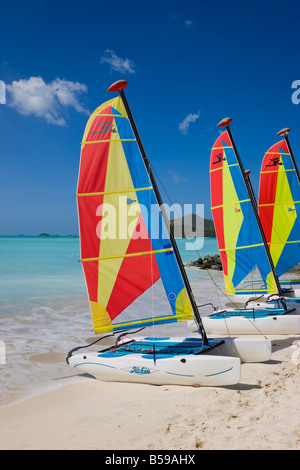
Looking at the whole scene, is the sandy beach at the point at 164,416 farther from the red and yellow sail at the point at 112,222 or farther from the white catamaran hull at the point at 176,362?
the red and yellow sail at the point at 112,222

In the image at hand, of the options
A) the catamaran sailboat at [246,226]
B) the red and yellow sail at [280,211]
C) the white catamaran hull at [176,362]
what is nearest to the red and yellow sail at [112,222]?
the white catamaran hull at [176,362]

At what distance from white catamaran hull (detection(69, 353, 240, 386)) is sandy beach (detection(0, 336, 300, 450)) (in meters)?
0.14

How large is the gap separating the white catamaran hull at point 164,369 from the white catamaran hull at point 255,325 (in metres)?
3.64

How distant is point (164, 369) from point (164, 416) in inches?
58.3

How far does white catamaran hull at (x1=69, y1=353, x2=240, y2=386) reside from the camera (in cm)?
591

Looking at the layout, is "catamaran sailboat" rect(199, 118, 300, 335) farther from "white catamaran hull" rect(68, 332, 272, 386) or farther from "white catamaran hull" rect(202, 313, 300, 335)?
"white catamaran hull" rect(68, 332, 272, 386)

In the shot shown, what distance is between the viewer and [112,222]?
291 inches

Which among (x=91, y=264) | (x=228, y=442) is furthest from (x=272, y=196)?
(x=228, y=442)

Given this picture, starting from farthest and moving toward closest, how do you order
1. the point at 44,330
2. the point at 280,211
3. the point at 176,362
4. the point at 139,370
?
the point at 280,211, the point at 44,330, the point at 139,370, the point at 176,362

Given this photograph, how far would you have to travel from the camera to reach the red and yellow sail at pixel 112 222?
7340 millimetres

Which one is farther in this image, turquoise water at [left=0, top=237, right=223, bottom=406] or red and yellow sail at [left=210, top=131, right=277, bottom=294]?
red and yellow sail at [left=210, top=131, right=277, bottom=294]

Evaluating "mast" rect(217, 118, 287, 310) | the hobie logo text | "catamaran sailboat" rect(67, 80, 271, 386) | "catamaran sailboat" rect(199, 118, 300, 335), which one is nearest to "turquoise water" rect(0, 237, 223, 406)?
"catamaran sailboat" rect(67, 80, 271, 386)

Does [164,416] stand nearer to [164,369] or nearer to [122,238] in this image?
[164,369]

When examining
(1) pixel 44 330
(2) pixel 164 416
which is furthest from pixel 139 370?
(1) pixel 44 330
